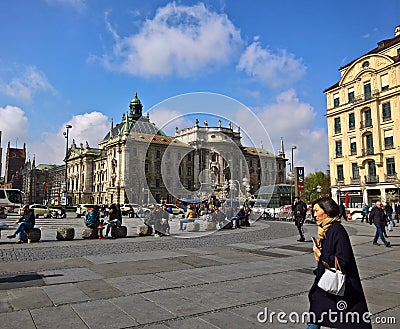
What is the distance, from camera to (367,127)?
1865 inches

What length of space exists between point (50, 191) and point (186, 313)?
142 meters

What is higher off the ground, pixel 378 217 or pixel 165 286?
pixel 378 217

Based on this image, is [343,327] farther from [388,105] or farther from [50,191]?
[50,191]

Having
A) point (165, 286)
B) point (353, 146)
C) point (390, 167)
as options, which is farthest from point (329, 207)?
point (353, 146)

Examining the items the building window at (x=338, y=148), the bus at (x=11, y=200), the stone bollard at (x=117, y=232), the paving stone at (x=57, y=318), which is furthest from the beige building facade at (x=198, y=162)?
the bus at (x=11, y=200)

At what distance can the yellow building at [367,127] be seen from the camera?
145 feet

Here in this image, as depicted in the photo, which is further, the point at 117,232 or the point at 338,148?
the point at 338,148

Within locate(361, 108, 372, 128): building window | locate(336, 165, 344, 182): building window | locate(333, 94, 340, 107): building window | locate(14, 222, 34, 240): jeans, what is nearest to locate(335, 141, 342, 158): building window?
locate(336, 165, 344, 182): building window

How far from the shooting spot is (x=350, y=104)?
5000cm

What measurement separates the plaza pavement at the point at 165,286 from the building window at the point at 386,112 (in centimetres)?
3781

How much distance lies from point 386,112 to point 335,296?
48479mm

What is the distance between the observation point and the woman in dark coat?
329cm

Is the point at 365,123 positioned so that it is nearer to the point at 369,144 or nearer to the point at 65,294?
the point at 369,144

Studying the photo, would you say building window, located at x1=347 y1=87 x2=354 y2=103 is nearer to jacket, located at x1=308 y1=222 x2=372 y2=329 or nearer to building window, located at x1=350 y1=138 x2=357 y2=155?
building window, located at x1=350 y1=138 x2=357 y2=155
